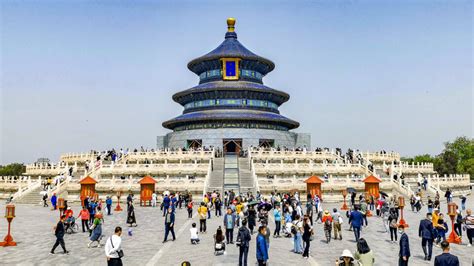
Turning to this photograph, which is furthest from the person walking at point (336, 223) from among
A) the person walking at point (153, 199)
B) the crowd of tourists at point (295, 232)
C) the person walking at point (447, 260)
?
the person walking at point (153, 199)

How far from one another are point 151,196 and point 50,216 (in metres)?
7.68

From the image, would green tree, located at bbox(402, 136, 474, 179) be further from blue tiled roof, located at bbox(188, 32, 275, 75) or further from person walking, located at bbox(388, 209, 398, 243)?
person walking, located at bbox(388, 209, 398, 243)

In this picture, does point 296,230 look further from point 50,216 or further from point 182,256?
point 50,216

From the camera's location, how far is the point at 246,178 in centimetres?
3716

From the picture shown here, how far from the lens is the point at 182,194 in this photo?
1313 inches

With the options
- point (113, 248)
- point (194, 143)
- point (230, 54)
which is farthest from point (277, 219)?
point (230, 54)

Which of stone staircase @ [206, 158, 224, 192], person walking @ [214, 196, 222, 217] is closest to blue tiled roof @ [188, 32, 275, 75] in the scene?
stone staircase @ [206, 158, 224, 192]

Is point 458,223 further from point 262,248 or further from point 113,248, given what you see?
point 113,248

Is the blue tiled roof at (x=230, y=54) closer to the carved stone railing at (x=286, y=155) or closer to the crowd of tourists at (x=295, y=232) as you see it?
the carved stone railing at (x=286, y=155)

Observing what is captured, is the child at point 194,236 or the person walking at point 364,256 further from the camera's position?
the child at point 194,236

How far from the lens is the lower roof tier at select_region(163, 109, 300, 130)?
61.5 metres

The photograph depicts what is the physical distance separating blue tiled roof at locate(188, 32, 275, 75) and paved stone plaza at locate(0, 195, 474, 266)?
49.1m

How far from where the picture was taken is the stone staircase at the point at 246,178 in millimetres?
33938

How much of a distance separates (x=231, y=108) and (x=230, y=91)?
9.99ft
